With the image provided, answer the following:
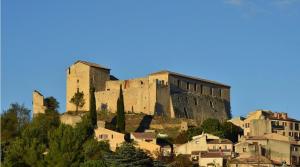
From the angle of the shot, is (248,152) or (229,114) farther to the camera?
(229,114)

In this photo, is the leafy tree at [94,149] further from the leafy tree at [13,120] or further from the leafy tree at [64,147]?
the leafy tree at [13,120]

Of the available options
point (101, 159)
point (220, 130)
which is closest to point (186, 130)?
point (220, 130)

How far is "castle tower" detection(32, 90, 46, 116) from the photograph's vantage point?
7331 cm

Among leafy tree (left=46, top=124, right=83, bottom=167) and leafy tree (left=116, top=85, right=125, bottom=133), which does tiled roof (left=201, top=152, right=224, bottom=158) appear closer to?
leafy tree (left=46, top=124, right=83, bottom=167)

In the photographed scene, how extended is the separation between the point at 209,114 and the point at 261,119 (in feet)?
40.5

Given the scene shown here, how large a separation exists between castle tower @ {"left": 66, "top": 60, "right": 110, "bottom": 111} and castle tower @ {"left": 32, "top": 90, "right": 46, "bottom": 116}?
2656 mm

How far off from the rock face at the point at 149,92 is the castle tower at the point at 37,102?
8.83 ft

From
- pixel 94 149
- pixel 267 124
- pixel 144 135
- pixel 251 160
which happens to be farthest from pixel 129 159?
pixel 267 124

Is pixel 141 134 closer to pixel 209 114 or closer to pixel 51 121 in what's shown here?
pixel 51 121

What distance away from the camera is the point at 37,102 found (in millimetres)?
73750

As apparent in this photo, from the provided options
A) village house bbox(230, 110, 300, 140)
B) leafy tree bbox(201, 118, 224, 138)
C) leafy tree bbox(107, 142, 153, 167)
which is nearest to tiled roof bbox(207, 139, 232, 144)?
leafy tree bbox(201, 118, 224, 138)

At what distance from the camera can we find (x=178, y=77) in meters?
75.6

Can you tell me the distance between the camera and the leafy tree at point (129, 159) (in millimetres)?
50812

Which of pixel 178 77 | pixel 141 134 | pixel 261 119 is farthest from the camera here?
pixel 178 77
